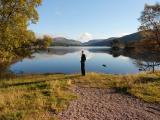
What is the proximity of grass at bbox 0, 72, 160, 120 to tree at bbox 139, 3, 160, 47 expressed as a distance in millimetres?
10678

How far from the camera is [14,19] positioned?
90.2 ft

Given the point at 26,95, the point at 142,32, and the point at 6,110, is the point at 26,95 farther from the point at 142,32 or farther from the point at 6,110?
the point at 142,32

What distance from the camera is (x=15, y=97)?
16422mm

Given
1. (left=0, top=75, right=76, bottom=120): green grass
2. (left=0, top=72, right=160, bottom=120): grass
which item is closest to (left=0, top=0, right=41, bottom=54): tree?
(left=0, top=72, right=160, bottom=120): grass

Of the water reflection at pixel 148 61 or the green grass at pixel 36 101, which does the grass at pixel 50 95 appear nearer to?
the green grass at pixel 36 101

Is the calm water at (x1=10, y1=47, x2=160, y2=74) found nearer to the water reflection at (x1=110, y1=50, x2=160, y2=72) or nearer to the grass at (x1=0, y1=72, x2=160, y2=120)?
the water reflection at (x1=110, y1=50, x2=160, y2=72)

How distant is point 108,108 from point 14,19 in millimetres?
17070

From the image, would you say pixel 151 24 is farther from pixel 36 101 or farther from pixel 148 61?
pixel 148 61

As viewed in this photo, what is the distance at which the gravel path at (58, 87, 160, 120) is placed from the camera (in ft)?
42.5

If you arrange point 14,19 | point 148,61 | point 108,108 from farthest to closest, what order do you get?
point 148,61 → point 14,19 → point 108,108

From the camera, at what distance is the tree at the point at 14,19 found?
27203 millimetres

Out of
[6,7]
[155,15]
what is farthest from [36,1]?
[155,15]

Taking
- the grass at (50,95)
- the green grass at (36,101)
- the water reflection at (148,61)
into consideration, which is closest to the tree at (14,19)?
the grass at (50,95)

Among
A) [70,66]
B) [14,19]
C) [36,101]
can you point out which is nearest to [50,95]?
[36,101]
